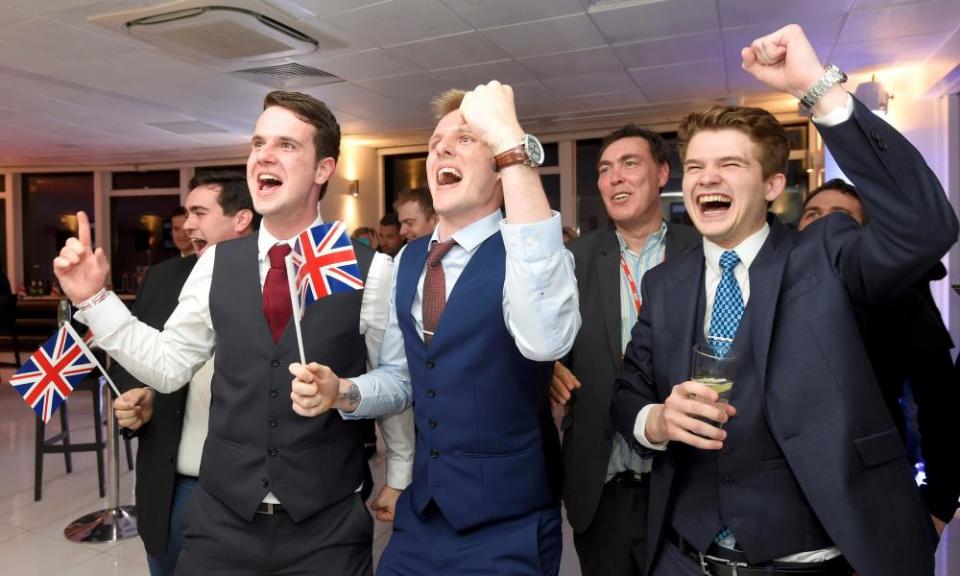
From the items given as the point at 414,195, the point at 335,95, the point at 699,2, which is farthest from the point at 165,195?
the point at 699,2

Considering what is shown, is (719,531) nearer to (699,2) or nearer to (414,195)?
(414,195)

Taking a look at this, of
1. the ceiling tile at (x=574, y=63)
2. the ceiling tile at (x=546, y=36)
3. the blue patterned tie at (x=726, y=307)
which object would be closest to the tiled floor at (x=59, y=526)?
the blue patterned tie at (x=726, y=307)

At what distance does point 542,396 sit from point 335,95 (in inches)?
253

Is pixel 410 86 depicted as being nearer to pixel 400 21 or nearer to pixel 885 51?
pixel 400 21

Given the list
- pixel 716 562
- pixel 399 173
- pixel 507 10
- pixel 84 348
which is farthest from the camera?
pixel 399 173

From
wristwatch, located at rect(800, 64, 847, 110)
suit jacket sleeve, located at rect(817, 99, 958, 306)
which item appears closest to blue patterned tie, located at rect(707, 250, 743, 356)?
suit jacket sleeve, located at rect(817, 99, 958, 306)

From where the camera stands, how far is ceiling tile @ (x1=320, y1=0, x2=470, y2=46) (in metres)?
4.67

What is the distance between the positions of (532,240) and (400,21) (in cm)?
429

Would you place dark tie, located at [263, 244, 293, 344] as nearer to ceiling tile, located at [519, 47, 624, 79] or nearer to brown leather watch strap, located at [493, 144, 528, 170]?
brown leather watch strap, located at [493, 144, 528, 170]

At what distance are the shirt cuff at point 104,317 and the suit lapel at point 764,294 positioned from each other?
1.37 m

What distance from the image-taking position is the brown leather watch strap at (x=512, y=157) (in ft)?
4.01

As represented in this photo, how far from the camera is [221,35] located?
5.14 metres

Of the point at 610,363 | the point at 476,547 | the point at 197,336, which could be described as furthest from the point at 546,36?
the point at 476,547

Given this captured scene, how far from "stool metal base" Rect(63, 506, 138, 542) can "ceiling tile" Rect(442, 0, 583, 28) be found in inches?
155
